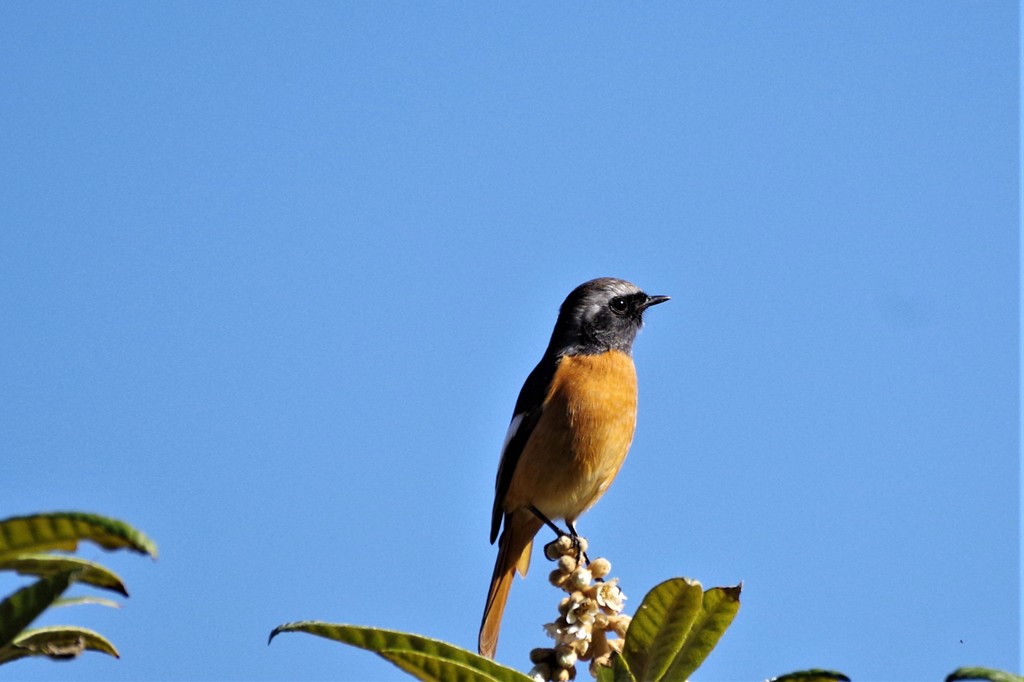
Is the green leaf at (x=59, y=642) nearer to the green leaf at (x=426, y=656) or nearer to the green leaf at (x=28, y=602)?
the green leaf at (x=28, y=602)

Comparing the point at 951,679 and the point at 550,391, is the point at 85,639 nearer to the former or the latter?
the point at 951,679

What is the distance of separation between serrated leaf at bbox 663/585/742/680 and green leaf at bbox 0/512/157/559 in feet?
4.22

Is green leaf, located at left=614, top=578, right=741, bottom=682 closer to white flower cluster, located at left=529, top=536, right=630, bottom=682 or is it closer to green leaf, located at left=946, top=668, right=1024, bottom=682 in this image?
white flower cluster, located at left=529, top=536, right=630, bottom=682

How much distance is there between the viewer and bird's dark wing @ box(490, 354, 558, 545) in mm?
6926

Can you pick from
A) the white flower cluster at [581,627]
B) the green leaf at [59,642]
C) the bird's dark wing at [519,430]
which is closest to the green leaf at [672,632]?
the white flower cluster at [581,627]

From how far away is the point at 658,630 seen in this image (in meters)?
2.61

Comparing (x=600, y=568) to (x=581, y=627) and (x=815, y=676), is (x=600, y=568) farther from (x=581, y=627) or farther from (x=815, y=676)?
(x=815, y=676)

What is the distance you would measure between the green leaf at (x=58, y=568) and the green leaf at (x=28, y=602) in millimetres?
200

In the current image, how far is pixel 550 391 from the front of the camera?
691 cm

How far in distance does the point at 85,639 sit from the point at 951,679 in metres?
1.56

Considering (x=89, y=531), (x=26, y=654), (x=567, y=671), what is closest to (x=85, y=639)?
(x=26, y=654)

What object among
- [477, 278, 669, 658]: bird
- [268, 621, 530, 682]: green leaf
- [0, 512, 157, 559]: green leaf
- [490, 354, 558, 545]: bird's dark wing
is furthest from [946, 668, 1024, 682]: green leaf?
[490, 354, 558, 545]: bird's dark wing

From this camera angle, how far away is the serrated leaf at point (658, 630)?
8.55 feet

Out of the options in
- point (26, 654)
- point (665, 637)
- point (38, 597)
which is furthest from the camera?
point (665, 637)
